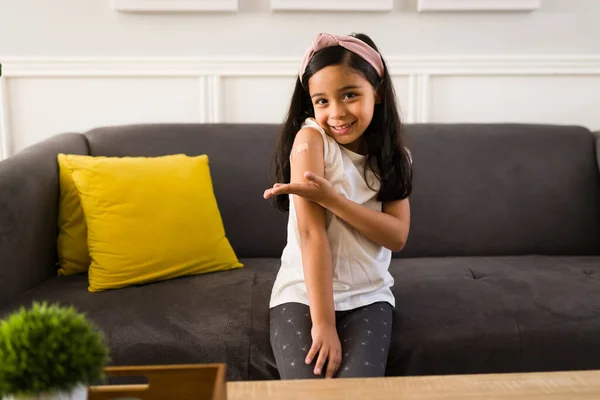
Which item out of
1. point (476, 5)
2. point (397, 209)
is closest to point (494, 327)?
point (397, 209)

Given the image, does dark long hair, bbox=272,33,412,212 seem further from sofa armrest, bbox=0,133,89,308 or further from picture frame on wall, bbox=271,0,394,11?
picture frame on wall, bbox=271,0,394,11

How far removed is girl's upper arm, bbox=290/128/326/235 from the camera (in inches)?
61.6

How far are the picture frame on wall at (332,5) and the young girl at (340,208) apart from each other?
0.97 m

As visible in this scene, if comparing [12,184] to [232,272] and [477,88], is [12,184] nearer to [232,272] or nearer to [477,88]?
[232,272]

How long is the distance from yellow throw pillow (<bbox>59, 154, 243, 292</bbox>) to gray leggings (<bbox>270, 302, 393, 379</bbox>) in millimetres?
440

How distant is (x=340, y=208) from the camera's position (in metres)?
1.53

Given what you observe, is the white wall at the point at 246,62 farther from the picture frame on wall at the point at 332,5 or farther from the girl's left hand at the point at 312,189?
the girl's left hand at the point at 312,189

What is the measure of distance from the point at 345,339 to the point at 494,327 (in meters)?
0.42

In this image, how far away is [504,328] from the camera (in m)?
1.70

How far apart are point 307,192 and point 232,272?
2.16 ft

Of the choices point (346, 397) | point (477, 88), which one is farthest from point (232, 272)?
point (477, 88)

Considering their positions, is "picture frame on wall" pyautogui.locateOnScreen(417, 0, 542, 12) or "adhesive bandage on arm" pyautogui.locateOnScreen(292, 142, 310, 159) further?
"picture frame on wall" pyautogui.locateOnScreen(417, 0, 542, 12)

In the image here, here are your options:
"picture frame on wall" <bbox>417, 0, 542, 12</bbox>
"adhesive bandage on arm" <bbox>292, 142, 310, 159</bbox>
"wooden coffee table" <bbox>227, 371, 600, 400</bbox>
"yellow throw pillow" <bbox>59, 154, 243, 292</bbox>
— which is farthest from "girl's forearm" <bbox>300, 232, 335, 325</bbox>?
"picture frame on wall" <bbox>417, 0, 542, 12</bbox>

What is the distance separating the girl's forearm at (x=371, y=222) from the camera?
5.01ft
